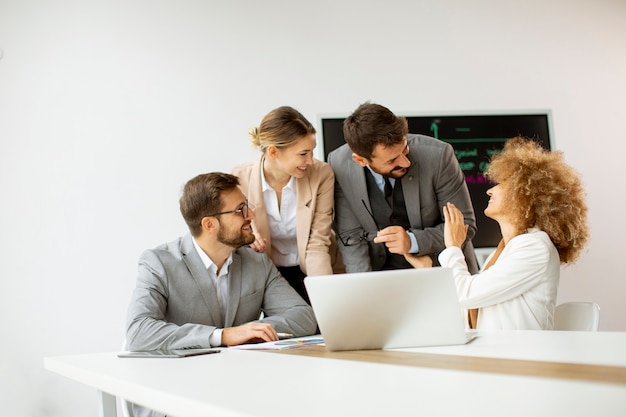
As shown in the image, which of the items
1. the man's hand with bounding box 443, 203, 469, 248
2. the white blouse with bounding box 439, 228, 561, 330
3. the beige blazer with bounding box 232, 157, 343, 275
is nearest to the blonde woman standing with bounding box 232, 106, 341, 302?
the beige blazer with bounding box 232, 157, 343, 275

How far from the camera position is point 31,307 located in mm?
3842

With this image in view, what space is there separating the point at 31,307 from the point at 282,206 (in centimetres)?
177

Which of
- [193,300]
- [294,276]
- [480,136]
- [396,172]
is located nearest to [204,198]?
[193,300]

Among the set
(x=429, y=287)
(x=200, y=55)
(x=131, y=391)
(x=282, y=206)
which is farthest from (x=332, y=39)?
(x=131, y=391)

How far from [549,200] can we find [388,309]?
3.25 feet

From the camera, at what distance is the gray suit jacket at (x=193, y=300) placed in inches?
83.4

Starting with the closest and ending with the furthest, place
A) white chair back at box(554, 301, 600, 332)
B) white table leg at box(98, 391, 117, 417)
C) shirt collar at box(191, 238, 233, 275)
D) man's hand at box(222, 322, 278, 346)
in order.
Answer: white table leg at box(98, 391, 117, 417) < man's hand at box(222, 322, 278, 346) < white chair back at box(554, 301, 600, 332) < shirt collar at box(191, 238, 233, 275)

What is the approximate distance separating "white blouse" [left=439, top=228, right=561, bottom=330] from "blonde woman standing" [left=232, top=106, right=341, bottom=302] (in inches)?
35.5

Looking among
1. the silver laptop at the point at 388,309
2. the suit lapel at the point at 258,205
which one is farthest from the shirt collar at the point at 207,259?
the silver laptop at the point at 388,309

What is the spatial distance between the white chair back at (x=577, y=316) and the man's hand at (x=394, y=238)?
2.11 feet

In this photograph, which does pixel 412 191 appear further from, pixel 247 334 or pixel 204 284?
pixel 247 334

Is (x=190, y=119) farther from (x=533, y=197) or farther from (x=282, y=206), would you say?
(x=533, y=197)

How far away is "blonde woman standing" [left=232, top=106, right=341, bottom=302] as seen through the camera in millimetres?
2838

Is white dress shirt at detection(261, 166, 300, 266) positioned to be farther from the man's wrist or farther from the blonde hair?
the man's wrist
